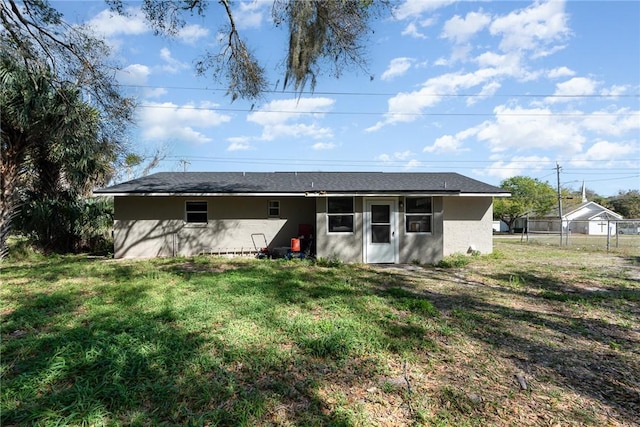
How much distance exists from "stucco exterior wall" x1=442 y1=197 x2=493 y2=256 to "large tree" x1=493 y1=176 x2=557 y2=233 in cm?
3161

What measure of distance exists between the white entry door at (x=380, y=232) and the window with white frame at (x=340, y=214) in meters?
0.56

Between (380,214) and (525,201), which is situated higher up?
(525,201)

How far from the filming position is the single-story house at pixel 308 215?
10953 mm

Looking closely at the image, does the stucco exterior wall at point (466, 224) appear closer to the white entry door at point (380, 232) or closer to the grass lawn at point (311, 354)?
the white entry door at point (380, 232)

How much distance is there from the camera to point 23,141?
32.8ft

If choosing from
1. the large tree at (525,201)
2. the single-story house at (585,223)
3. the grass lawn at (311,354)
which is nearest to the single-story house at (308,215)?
the grass lawn at (311,354)

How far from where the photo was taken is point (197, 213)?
12.2 metres

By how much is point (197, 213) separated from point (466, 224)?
406 inches

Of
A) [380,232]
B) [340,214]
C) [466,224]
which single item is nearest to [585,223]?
[466,224]

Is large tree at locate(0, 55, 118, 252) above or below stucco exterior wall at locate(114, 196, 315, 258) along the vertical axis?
above

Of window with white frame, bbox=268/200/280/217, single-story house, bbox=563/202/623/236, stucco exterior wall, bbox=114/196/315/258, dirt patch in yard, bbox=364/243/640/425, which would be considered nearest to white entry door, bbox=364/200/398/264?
stucco exterior wall, bbox=114/196/315/258

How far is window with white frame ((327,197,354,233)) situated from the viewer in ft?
36.1

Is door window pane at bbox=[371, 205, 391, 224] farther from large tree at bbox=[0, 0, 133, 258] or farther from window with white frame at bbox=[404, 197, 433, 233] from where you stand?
large tree at bbox=[0, 0, 133, 258]

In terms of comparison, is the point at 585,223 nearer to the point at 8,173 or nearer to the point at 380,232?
the point at 380,232
